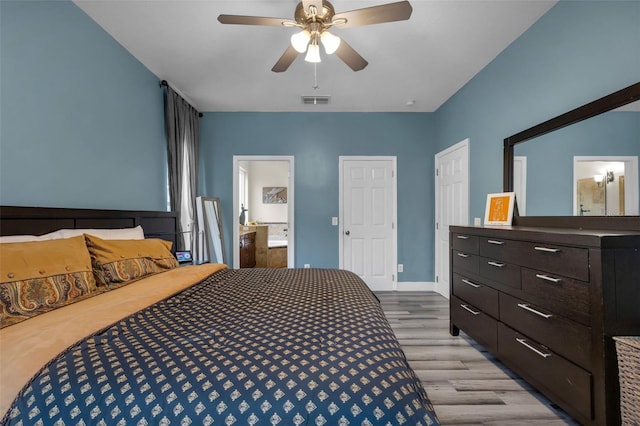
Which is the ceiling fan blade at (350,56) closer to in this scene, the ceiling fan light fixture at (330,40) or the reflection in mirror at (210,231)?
the ceiling fan light fixture at (330,40)

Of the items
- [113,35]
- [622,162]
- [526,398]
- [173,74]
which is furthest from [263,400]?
[173,74]

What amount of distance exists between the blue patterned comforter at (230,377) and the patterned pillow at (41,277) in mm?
468

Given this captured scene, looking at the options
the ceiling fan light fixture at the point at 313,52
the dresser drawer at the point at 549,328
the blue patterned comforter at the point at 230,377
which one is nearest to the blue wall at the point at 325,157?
the ceiling fan light fixture at the point at 313,52

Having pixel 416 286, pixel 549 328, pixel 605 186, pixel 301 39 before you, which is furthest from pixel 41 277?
pixel 416 286

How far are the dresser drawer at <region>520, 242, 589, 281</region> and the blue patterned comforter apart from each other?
1124 millimetres

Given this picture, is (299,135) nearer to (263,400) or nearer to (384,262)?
(384,262)

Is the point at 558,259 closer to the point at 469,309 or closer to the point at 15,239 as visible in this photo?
the point at 469,309

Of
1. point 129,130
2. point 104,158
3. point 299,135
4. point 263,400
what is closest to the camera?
point 263,400

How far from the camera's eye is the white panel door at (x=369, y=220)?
4383 mm

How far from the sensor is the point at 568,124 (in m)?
2.02

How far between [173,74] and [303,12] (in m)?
2.01

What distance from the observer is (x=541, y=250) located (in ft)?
5.44

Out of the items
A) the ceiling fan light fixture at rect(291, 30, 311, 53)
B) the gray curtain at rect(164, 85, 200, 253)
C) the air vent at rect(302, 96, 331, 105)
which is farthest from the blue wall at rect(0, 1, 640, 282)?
the ceiling fan light fixture at rect(291, 30, 311, 53)

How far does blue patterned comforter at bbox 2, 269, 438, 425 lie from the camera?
26.5 inches
